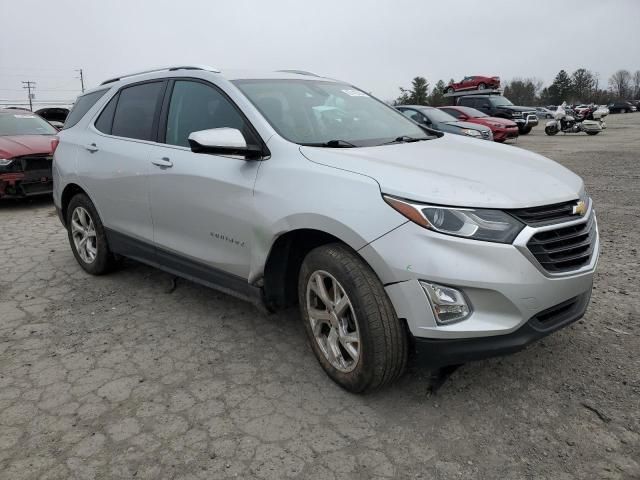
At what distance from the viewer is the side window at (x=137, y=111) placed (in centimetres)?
382

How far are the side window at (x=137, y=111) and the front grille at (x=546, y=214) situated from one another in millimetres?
2708

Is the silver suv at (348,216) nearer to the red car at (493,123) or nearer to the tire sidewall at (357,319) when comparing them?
the tire sidewall at (357,319)

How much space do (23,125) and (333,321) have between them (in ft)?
29.2

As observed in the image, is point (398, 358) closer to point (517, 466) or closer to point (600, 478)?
point (517, 466)

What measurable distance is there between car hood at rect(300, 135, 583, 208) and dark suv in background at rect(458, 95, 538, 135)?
1940 centimetres

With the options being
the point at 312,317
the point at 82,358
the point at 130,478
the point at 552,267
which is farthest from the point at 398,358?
the point at 82,358

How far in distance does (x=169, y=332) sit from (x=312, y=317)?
4.14 feet

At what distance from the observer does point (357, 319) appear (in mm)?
2455

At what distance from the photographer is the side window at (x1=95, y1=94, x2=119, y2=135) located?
4.29 meters

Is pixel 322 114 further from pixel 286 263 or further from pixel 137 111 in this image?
pixel 137 111

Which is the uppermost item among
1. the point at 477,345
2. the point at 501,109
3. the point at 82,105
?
the point at 501,109

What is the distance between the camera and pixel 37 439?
2430mm

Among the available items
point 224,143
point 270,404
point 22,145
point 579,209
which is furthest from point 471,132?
point 270,404

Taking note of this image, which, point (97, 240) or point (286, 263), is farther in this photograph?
point (97, 240)
